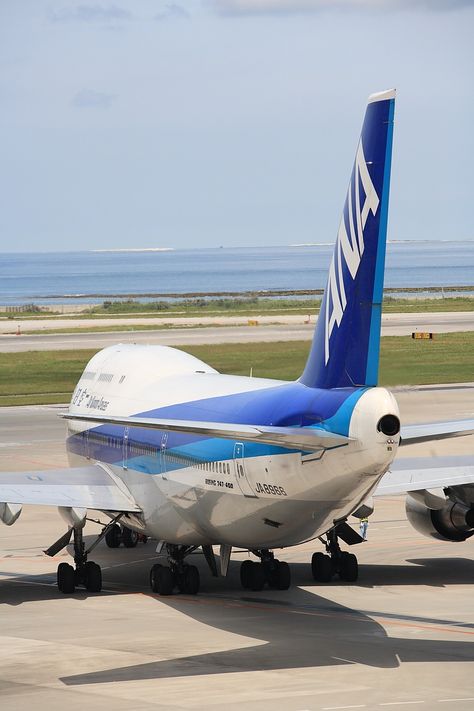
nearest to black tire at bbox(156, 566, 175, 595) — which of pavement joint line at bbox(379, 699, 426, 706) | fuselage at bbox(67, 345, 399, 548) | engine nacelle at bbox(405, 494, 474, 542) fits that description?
fuselage at bbox(67, 345, 399, 548)

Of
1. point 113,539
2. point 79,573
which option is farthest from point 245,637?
point 113,539

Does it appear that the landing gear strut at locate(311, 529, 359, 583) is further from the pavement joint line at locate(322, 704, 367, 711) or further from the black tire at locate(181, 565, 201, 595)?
the pavement joint line at locate(322, 704, 367, 711)

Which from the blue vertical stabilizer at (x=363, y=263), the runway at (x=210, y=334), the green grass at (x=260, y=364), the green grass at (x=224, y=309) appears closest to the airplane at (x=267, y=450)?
the blue vertical stabilizer at (x=363, y=263)

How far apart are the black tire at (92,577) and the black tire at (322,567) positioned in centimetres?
515

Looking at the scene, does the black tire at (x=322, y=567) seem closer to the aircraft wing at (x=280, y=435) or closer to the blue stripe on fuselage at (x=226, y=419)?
the blue stripe on fuselage at (x=226, y=419)

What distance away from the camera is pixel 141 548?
136 feet

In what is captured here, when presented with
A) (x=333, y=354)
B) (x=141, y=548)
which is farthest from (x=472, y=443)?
(x=333, y=354)

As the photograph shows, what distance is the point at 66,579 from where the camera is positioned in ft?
112

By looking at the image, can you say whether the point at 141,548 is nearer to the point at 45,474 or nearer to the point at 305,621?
the point at 45,474

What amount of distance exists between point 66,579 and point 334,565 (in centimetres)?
639

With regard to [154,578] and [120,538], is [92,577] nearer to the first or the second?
[154,578]

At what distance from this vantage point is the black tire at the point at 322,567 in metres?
34.9

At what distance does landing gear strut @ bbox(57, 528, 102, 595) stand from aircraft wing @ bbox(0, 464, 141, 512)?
0.85m

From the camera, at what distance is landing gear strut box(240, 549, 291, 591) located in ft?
111
